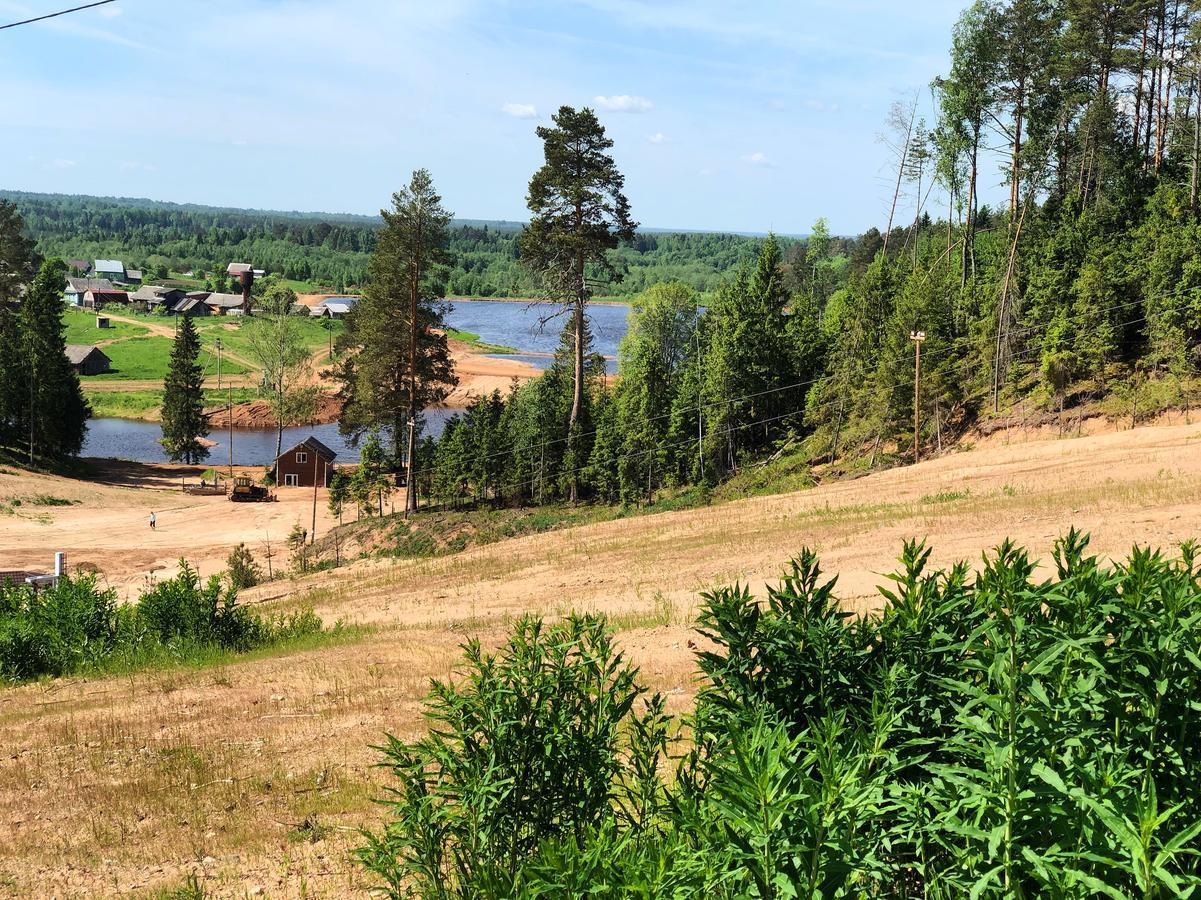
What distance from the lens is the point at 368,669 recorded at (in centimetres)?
1475

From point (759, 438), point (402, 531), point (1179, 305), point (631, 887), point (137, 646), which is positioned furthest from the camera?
point (759, 438)

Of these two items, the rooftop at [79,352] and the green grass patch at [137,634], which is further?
the rooftop at [79,352]

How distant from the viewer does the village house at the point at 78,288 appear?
152 metres

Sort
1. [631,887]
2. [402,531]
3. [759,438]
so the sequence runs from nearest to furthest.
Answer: [631,887] → [402,531] → [759,438]

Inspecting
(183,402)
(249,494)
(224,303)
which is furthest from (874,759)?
(224,303)

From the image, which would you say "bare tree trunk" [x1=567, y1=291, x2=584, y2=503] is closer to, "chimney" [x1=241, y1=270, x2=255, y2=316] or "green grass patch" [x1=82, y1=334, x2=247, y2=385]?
"green grass patch" [x1=82, y1=334, x2=247, y2=385]

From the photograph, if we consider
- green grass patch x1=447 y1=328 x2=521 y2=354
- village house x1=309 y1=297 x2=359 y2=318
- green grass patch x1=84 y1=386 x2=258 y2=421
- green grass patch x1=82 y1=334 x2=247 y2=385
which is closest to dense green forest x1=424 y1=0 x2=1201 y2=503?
green grass patch x1=84 y1=386 x2=258 y2=421

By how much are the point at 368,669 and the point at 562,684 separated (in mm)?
9933

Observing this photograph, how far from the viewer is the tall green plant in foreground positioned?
12.2 ft

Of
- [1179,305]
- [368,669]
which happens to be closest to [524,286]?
[1179,305]

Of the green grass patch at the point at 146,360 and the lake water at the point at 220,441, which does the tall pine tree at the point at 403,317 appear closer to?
the lake water at the point at 220,441

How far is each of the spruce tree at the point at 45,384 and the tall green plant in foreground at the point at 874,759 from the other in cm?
6776

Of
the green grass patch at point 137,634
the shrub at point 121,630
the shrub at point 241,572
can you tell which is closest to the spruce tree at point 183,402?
the shrub at point 241,572

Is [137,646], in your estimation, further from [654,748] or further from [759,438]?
[759,438]
